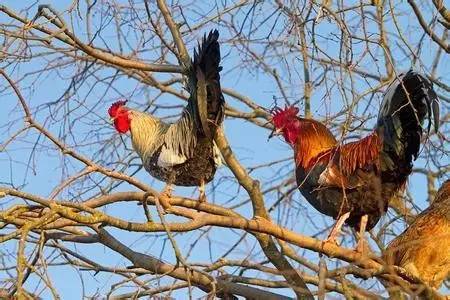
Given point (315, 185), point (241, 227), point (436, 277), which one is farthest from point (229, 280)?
point (436, 277)

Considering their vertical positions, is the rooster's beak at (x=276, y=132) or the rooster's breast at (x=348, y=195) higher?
the rooster's beak at (x=276, y=132)

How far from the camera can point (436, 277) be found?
223 inches

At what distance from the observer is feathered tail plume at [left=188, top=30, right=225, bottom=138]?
17.4 ft

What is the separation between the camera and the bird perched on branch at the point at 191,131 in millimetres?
5336

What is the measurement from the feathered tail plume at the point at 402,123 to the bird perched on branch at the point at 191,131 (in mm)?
1104

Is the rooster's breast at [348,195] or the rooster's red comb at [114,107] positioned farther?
the rooster's red comb at [114,107]

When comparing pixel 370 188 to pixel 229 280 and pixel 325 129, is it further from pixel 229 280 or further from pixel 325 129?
pixel 229 280

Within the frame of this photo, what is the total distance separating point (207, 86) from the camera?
541 centimetres

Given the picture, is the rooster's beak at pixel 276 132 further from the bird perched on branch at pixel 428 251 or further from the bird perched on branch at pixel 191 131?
the bird perched on branch at pixel 428 251

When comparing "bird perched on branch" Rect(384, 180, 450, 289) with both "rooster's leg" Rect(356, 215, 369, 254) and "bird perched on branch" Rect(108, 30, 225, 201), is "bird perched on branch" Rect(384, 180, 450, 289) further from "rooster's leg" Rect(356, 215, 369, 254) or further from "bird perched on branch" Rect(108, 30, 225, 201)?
"bird perched on branch" Rect(108, 30, 225, 201)

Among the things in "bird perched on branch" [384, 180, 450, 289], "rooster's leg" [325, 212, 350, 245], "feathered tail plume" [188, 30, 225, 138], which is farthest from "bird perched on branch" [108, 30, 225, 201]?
"bird perched on branch" [384, 180, 450, 289]

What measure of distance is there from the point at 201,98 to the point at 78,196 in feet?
3.50

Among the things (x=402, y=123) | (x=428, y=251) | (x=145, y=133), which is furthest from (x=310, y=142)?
(x=145, y=133)

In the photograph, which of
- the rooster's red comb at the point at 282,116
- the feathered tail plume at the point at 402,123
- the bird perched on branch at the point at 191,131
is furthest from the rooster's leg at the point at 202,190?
the feathered tail plume at the point at 402,123
